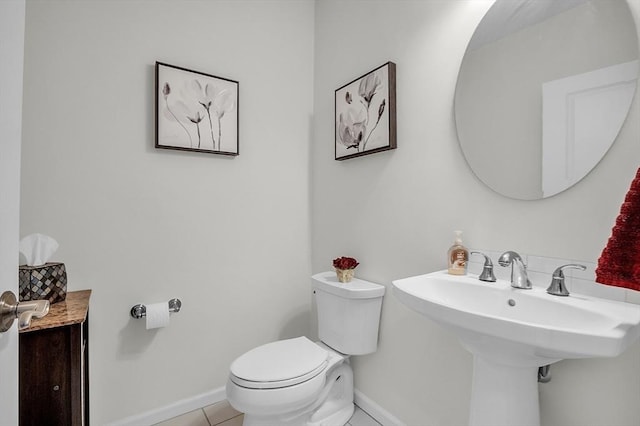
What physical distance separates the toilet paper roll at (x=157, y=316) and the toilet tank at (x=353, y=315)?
81 cm

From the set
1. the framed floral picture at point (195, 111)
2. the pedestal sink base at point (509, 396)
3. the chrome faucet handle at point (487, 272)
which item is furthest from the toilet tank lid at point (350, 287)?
the framed floral picture at point (195, 111)

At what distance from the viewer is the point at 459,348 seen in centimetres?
134

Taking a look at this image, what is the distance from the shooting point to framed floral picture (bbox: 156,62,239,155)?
168 centimetres

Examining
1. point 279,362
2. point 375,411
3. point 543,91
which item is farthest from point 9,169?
point 375,411

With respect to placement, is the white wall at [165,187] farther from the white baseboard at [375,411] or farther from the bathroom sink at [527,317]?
the bathroom sink at [527,317]

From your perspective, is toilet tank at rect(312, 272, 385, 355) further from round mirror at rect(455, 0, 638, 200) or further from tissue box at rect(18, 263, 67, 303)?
tissue box at rect(18, 263, 67, 303)

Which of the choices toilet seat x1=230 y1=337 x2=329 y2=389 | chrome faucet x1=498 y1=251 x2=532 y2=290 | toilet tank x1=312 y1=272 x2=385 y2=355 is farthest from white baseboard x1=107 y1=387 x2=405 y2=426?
chrome faucet x1=498 y1=251 x2=532 y2=290

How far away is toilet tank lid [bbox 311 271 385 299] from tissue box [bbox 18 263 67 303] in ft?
3.75

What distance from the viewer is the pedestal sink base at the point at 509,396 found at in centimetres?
98

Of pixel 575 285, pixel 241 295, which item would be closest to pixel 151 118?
pixel 241 295

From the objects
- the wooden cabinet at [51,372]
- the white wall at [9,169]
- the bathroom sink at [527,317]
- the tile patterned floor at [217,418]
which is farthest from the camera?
the tile patterned floor at [217,418]

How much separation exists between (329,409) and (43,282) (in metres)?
1.43

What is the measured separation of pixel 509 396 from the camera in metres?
0.98

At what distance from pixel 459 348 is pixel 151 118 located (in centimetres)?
182
